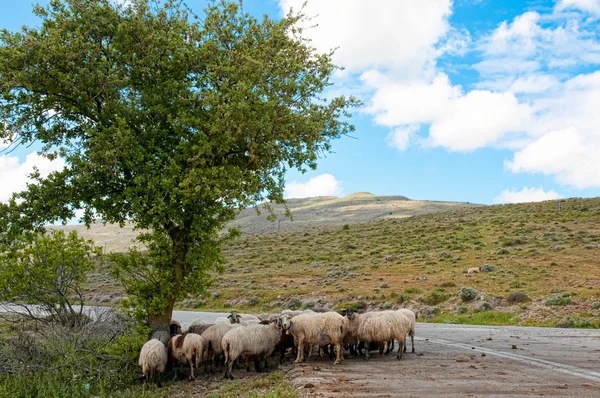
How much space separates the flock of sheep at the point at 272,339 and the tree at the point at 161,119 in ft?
5.71

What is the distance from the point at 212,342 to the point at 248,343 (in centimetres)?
173

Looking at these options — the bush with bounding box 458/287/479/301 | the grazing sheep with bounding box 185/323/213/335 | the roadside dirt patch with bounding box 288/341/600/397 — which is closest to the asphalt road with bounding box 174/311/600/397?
the roadside dirt patch with bounding box 288/341/600/397

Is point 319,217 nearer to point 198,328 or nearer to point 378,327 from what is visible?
point 198,328

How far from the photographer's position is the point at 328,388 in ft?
36.4

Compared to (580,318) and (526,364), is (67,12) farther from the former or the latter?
Answer: (580,318)

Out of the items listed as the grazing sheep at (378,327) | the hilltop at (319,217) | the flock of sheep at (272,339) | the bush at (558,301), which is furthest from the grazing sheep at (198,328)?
the hilltop at (319,217)

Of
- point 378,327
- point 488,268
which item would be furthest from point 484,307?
point 378,327

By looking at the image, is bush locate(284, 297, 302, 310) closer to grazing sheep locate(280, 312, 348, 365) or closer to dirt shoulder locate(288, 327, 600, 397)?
dirt shoulder locate(288, 327, 600, 397)

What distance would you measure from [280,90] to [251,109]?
1.50 metres

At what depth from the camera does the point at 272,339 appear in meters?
15.0

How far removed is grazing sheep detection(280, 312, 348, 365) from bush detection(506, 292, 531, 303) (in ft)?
67.0

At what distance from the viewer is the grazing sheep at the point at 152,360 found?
1480 centimetres

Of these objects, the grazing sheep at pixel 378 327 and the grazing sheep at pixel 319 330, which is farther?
the grazing sheep at pixel 378 327

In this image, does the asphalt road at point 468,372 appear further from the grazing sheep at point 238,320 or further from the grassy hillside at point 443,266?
the grassy hillside at point 443,266
